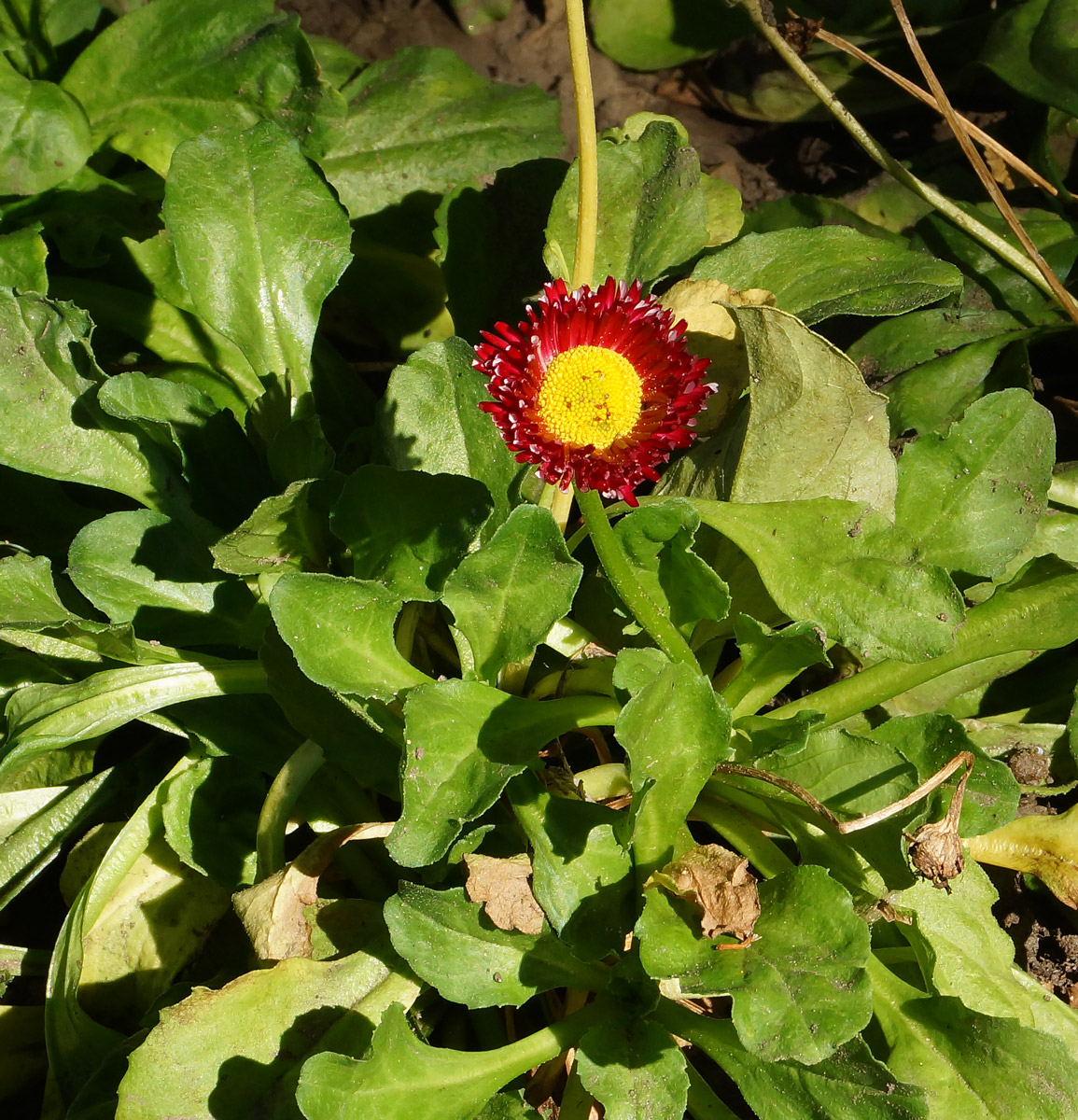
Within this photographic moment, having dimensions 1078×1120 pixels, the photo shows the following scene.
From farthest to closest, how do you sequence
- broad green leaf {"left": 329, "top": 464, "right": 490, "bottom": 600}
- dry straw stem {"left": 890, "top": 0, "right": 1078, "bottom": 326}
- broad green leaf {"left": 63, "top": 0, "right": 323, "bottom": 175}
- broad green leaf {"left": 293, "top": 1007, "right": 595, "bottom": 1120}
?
broad green leaf {"left": 63, "top": 0, "right": 323, "bottom": 175}, dry straw stem {"left": 890, "top": 0, "right": 1078, "bottom": 326}, broad green leaf {"left": 329, "top": 464, "right": 490, "bottom": 600}, broad green leaf {"left": 293, "top": 1007, "right": 595, "bottom": 1120}

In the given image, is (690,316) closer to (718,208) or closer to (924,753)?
(718,208)

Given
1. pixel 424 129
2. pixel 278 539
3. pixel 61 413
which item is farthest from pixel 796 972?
pixel 424 129

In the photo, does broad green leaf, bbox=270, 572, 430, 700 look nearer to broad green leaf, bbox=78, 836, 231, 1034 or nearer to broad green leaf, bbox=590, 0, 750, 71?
broad green leaf, bbox=78, 836, 231, 1034

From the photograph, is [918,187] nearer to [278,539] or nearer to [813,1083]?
[278,539]

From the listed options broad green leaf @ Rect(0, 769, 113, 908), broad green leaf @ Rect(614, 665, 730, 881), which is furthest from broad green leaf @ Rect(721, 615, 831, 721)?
broad green leaf @ Rect(0, 769, 113, 908)

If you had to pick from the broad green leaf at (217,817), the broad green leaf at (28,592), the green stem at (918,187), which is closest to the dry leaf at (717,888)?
the broad green leaf at (217,817)

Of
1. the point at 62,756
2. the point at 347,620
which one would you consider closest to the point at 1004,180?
the point at 347,620
